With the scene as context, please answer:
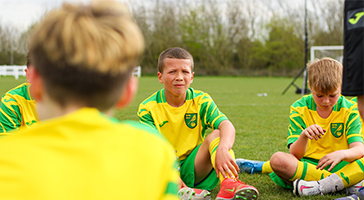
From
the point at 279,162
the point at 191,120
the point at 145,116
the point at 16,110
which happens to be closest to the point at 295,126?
the point at 279,162

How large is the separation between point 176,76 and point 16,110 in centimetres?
130

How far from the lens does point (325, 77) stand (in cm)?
274

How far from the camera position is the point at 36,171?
2.60ft

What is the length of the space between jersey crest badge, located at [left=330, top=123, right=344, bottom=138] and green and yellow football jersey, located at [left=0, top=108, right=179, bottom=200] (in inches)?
98.3

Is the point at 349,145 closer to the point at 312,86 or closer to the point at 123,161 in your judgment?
the point at 312,86

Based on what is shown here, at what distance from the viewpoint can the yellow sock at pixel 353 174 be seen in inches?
105

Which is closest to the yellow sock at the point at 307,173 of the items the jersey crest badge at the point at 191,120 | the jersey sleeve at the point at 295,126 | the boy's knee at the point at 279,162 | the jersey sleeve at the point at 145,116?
the boy's knee at the point at 279,162

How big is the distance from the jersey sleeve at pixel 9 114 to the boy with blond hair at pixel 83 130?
2030 mm

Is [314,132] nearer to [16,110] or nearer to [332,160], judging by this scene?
[332,160]

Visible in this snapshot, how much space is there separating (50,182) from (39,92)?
263 millimetres

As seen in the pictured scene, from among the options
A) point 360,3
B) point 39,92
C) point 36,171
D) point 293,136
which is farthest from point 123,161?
point 293,136

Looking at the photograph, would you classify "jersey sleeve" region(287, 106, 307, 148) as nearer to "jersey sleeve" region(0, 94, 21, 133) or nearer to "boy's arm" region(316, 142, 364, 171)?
"boy's arm" region(316, 142, 364, 171)

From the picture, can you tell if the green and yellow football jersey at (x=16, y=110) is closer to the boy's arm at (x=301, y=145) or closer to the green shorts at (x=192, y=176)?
the green shorts at (x=192, y=176)

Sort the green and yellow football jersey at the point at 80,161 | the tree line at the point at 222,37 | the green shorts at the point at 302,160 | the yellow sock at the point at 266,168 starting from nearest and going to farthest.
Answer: the green and yellow football jersey at the point at 80,161 < the green shorts at the point at 302,160 < the yellow sock at the point at 266,168 < the tree line at the point at 222,37
